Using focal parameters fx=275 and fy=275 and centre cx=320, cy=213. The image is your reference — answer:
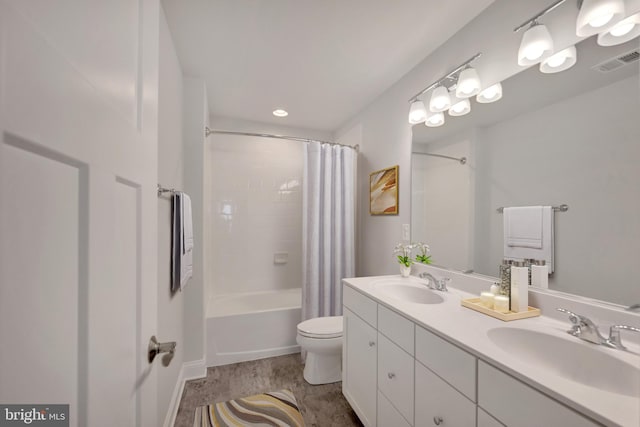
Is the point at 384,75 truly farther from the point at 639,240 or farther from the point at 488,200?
the point at 639,240

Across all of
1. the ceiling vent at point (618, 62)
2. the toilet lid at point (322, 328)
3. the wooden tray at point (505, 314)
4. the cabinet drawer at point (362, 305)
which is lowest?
the toilet lid at point (322, 328)

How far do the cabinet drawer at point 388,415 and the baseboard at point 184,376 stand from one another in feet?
4.31

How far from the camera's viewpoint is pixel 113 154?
21.0 inches

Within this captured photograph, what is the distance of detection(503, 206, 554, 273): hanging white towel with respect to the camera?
1.24 metres

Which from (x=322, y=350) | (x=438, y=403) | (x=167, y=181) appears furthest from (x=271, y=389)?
(x=167, y=181)

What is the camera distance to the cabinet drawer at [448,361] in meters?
0.91

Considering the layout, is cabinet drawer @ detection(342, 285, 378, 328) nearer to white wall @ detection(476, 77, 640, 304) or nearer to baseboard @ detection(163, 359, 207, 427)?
white wall @ detection(476, 77, 640, 304)

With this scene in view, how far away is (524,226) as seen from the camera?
4.38ft

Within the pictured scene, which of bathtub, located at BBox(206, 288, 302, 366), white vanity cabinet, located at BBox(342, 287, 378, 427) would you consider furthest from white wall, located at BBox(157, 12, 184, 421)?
white vanity cabinet, located at BBox(342, 287, 378, 427)

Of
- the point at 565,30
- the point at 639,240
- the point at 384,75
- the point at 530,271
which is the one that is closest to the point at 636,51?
the point at 565,30

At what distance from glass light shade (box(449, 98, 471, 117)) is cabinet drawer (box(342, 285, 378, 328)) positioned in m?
1.28

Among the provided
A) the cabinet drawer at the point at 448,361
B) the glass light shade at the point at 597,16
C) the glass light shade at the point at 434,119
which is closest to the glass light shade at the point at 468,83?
the glass light shade at the point at 434,119

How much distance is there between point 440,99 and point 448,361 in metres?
1.55

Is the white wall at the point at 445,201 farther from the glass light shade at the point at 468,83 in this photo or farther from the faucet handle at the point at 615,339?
the faucet handle at the point at 615,339
